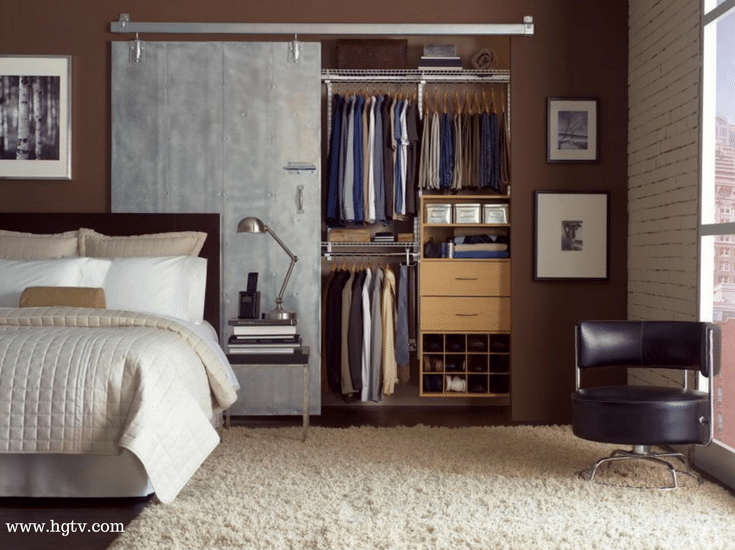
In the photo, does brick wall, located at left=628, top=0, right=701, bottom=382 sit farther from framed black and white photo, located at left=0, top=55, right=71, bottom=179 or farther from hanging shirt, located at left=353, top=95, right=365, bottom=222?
framed black and white photo, located at left=0, top=55, right=71, bottom=179

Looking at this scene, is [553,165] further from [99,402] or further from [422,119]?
[99,402]

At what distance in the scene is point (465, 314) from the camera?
5.56m

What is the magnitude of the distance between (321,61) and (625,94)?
2.00 m

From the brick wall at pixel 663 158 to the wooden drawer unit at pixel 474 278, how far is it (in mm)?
783

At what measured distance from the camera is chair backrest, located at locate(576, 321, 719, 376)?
3900mm

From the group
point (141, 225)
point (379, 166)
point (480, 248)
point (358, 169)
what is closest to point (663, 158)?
point (480, 248)

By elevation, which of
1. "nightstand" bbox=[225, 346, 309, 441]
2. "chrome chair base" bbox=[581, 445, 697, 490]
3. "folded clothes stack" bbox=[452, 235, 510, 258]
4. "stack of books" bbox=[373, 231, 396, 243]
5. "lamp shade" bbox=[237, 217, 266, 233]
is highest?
"lamp shade" bbox=[237, 217, 266, 233]

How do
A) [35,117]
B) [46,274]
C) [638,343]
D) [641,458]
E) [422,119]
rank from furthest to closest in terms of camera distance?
[422,119], [35,117], [46,274], [638,343], [641,458]

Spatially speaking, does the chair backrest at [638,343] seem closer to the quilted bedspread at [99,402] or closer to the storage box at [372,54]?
the quilted bedspread at [99,402]

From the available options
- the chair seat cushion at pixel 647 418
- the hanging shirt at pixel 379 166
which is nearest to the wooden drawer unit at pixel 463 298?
the hanging shirt at pixel 379 166

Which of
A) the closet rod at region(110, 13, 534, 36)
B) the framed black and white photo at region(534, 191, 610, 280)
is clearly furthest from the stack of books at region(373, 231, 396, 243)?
the closet rod at region(110, 13, 534, 36)

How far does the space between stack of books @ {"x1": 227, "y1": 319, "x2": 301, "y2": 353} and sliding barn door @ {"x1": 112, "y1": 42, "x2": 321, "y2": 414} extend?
2.00 ft

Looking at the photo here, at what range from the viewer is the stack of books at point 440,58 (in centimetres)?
570

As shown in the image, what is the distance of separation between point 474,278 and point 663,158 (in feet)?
4.65
